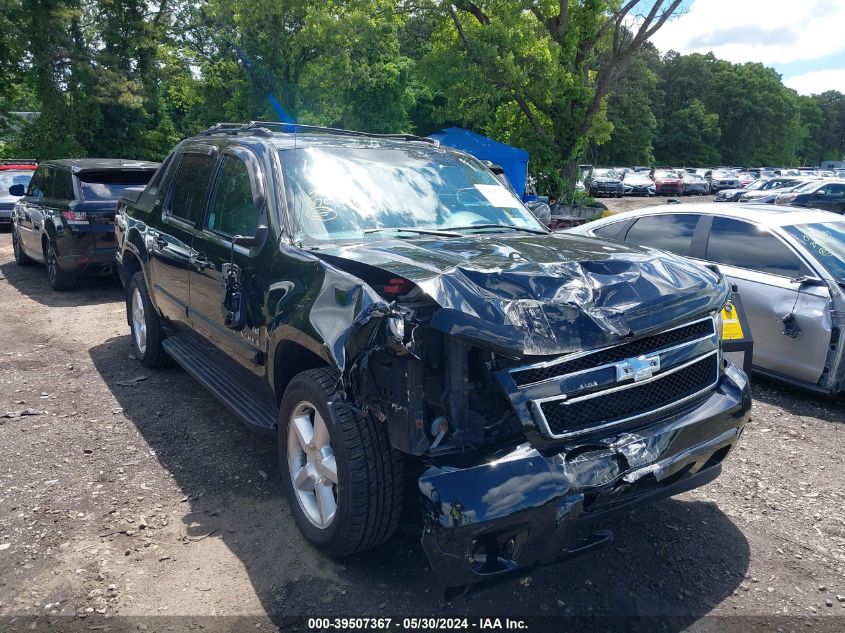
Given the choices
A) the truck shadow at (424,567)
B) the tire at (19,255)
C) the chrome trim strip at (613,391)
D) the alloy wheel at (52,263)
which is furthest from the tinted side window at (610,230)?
the tire at (19,255)

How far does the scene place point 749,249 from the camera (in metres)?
5.90

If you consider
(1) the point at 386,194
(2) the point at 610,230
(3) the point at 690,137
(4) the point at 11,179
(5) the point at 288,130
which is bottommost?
(2) the point at 610,230

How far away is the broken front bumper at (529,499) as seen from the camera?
235 cm

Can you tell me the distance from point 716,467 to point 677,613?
0.68m

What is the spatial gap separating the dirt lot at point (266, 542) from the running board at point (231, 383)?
1.51 feet

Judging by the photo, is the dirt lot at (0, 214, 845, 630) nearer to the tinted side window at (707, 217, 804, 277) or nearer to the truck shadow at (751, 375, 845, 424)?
the truck shadow at (751, 375, 845, 424)

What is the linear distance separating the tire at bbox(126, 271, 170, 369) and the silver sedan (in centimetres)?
470

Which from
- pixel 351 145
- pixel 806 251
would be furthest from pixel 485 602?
pixel 806 251

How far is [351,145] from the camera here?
13.6 feet

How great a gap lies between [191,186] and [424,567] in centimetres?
312

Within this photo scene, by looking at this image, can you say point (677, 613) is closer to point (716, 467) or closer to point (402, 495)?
point (716, 467)

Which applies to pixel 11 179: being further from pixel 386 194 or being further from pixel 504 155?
pixel 386 194

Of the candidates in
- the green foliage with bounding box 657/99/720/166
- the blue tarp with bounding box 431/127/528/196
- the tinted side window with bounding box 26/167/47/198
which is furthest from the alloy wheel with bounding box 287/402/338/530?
the green foliage with bounding box 657/99/720/166

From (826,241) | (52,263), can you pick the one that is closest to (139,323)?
(52,263)
